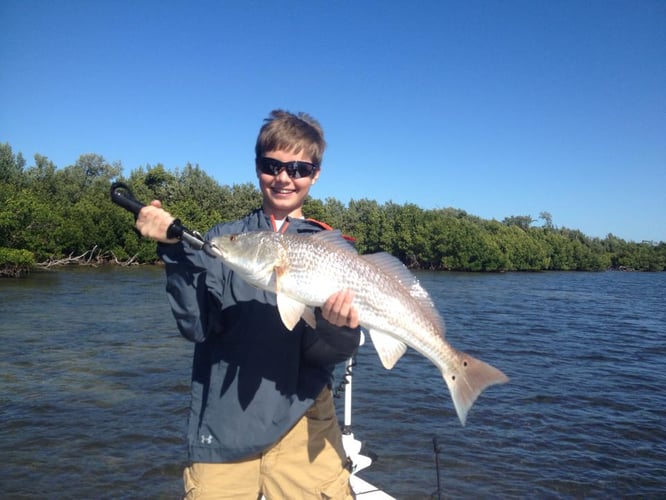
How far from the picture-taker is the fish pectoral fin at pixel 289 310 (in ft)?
9.18

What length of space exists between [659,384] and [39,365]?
1697 centimetres

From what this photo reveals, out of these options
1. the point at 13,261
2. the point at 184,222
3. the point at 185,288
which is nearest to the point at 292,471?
the point at 185,288

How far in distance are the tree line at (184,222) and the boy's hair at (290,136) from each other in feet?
96.7

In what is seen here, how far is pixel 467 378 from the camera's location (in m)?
3.23

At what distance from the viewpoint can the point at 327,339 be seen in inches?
115

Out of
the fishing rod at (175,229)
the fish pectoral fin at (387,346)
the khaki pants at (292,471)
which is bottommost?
the khaki pants at (292,471)

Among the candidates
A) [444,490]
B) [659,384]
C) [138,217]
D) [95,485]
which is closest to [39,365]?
[95,485]

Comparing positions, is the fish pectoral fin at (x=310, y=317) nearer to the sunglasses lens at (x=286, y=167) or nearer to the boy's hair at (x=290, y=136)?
the sunglasses lens at (x=286, y=167)

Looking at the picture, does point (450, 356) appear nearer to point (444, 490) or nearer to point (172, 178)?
point (444, 490)

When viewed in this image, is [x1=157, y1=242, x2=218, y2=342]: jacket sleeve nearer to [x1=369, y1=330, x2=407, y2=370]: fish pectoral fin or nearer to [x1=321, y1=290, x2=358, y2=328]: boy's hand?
[x1=321, y1=290, x2=358, y2=328]: boy's hand

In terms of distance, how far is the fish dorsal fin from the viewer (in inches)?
128

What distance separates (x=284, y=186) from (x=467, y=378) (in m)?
1.75

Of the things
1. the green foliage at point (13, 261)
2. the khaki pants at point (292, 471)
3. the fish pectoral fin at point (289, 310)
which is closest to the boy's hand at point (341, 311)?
the fish pectoral fin at point (289, 310)

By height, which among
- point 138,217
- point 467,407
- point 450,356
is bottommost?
point 467,407
